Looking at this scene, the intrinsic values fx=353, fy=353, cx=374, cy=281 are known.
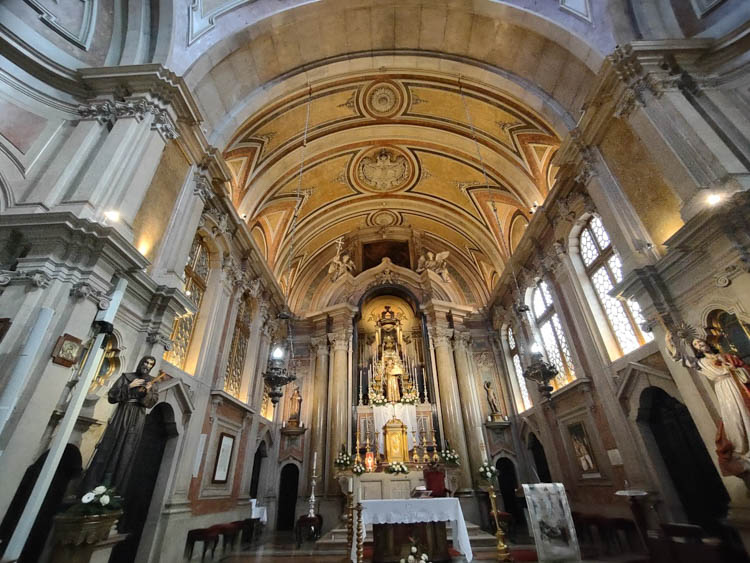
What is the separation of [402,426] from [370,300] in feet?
17.8

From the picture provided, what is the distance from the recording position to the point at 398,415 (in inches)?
456

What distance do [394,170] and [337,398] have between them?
322 inches

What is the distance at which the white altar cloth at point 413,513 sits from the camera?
5.04m

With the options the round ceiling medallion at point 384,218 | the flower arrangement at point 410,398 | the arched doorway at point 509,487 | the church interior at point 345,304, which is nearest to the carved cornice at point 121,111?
the church interior at point 345,304

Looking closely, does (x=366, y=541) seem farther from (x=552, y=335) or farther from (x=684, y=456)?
(x=552, y=335)

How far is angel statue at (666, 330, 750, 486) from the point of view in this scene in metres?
3.88

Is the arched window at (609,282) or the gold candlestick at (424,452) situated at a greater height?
the arched window at (609,282)

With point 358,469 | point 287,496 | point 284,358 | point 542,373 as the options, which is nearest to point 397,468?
point 358,469

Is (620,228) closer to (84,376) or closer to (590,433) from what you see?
(590,433)

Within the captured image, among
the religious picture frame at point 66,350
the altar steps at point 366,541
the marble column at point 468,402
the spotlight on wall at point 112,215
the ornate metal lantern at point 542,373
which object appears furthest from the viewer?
the marble column at point 468,402

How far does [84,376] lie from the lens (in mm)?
3811

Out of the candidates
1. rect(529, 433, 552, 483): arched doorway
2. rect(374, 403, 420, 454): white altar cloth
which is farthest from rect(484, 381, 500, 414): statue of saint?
rect(374, 403, 420, 454): white altar cloth

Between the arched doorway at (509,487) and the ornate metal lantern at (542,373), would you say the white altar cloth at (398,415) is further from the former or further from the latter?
the ornate metal lantern at (542,373)

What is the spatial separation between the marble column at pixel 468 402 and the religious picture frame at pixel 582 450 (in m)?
3.17
